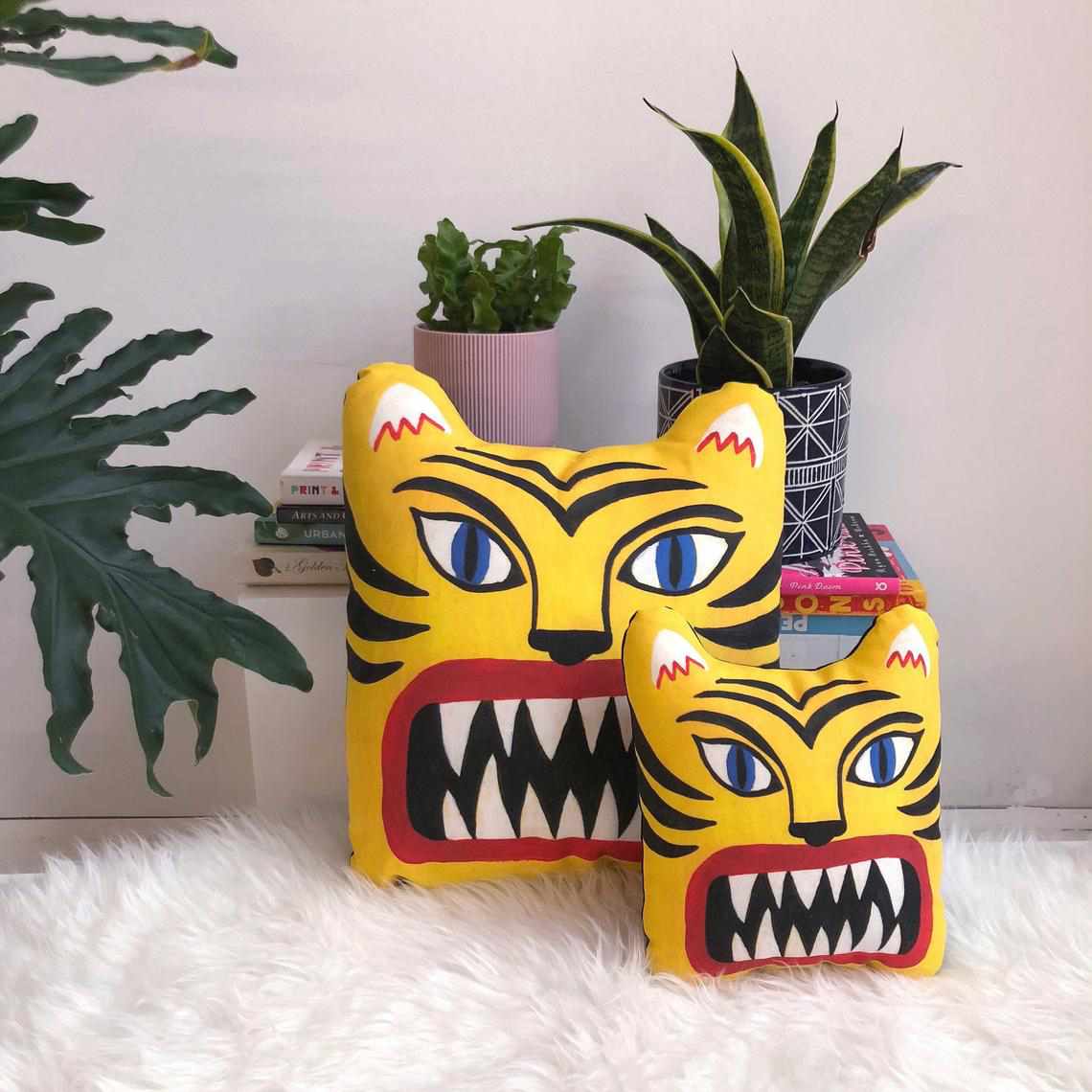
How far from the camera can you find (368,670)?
895mm

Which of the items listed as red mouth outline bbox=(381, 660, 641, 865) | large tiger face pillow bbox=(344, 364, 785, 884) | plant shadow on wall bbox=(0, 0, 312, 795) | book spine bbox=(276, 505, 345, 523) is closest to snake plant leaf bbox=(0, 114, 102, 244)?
plant shadow on wall bbox=(0, 0, 312, 795)

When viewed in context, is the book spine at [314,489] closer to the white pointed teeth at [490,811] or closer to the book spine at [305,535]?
the book spine at [305,535]

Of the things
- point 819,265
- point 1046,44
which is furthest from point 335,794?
point 1046,44

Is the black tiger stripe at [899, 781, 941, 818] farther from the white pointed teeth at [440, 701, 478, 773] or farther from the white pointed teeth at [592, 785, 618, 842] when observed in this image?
the white pointed teeth at [440, 701, 478, 773]

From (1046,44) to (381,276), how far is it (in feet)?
2.71

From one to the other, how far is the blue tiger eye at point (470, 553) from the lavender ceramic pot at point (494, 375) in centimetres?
25

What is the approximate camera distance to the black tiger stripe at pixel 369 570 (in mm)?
877

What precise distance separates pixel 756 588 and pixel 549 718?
0.21 m

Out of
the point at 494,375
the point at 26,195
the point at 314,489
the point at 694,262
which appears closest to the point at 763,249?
the point at 694,262

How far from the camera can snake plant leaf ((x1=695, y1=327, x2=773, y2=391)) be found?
39.0 inches

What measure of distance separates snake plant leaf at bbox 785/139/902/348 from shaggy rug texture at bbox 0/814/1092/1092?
574mm

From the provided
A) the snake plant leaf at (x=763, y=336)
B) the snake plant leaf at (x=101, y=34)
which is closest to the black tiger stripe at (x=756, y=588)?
the snake plant leaf at (x=763, y=336)

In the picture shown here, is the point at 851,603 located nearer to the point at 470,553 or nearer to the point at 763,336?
the point at 763,336

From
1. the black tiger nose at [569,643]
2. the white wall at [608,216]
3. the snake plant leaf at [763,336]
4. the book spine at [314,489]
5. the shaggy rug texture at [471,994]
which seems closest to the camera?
the shaggy rug texture at [471,994]
